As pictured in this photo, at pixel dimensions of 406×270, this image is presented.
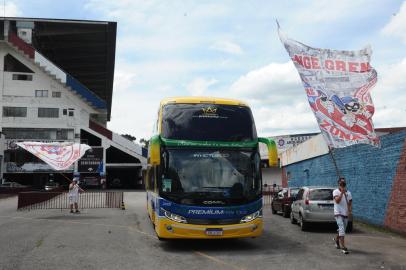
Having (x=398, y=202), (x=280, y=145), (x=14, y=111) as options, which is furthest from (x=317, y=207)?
(x=14, y=111)

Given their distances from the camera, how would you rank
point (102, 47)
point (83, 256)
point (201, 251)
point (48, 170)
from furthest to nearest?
point (102, 47), point (48, 170), point (201, 251), point (83, 256)

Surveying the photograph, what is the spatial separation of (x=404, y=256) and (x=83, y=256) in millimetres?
7335

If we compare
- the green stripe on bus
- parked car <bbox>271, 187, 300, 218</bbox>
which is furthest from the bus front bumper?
parked car <bbox>271, 187, 300, 218</bbox>

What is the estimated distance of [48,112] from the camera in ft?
200

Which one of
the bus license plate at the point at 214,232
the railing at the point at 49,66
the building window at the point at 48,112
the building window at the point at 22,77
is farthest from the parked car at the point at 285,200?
the building window at the point at 22,77

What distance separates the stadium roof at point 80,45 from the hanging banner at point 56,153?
1622 inches

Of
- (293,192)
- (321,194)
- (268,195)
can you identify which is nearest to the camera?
(321,194)

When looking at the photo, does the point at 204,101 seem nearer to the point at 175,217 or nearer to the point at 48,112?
the point at 175,217

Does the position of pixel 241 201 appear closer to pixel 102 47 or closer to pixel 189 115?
pixel 189 115

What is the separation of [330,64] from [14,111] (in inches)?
2107

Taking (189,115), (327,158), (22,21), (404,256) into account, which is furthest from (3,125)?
(404,256)

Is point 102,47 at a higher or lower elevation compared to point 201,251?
higher

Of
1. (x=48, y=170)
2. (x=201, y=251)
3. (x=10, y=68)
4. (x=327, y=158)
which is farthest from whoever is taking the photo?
(x=10, y=68)

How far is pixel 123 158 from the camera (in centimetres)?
7156
